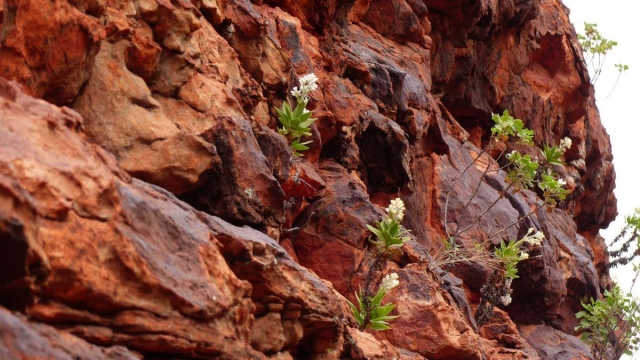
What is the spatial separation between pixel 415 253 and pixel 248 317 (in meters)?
5.46

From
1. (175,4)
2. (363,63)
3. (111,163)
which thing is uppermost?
(363,63)

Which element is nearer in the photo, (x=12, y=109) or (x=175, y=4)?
(x=12, y=109)

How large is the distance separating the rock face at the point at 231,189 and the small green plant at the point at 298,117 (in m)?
0.22

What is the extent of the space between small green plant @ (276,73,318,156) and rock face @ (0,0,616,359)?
0.73 feet

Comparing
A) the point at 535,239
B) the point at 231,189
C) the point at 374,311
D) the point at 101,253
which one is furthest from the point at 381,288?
the point at 535,239

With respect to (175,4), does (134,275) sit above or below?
below

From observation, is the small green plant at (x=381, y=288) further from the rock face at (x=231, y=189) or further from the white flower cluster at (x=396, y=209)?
the rock face at (x=231, y=189)

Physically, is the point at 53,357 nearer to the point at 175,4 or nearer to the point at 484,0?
the point at 175,4

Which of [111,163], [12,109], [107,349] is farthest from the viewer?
[111,163]

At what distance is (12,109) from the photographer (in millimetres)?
4457

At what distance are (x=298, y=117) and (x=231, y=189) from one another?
94.2 inches

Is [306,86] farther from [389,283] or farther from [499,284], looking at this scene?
[499,284]

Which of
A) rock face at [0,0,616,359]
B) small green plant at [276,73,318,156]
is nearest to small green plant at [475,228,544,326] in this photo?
rock face at [0,0,616,359]

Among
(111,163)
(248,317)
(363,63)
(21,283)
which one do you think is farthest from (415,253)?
(21,283)
